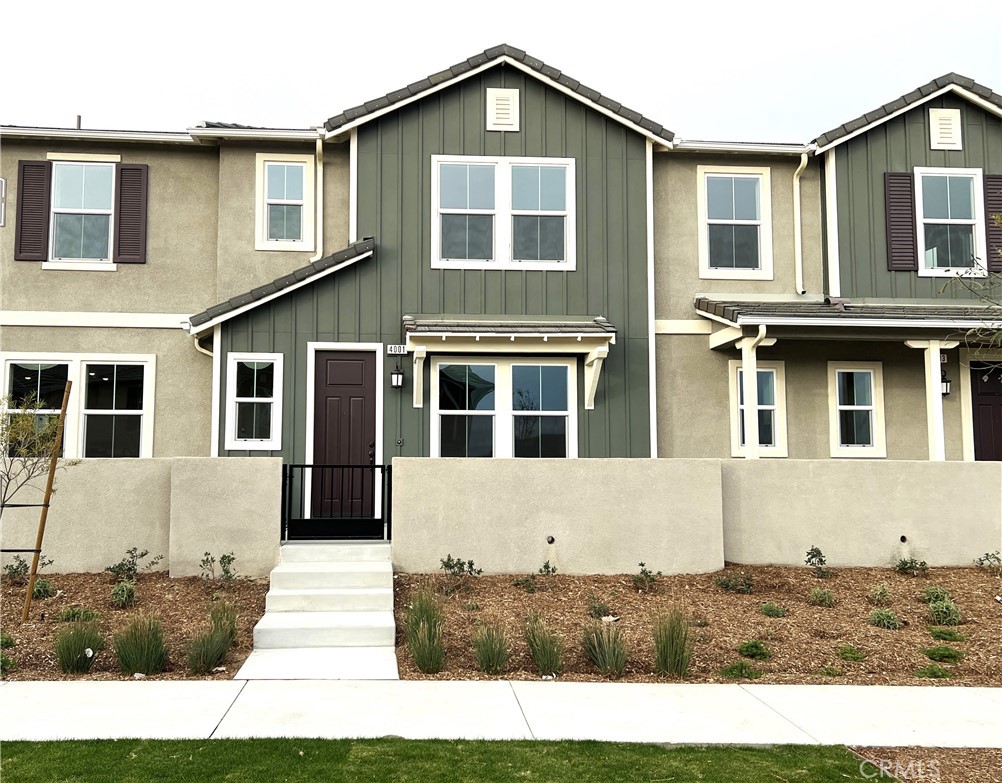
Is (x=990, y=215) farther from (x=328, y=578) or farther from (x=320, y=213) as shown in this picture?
(x=328, y=578)

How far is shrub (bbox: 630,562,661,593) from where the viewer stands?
10.4 m

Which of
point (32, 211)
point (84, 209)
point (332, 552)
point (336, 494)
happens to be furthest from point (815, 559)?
point (32, 211)

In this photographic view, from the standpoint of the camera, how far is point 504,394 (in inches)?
535

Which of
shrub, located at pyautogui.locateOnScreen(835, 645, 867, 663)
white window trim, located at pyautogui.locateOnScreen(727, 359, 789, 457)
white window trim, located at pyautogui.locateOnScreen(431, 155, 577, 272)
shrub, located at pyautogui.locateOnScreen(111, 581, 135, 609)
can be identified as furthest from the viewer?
white window trim, located at pyautogui.locateOnScreen(727, 359, 789, 457)

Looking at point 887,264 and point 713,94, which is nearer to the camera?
point 887,264

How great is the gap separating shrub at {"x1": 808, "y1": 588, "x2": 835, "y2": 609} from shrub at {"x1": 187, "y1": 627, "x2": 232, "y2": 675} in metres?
6.32

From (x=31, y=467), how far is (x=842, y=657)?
29.8 feet

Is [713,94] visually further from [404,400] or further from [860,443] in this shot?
[404,400]

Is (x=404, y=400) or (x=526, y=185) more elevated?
(x=526, y=185)

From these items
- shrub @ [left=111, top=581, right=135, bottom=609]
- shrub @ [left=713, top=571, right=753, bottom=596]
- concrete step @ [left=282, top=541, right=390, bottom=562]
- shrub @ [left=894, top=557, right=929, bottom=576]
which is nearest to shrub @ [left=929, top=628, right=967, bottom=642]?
shrub @ [left=713, top=571, right=753, bottom=596]

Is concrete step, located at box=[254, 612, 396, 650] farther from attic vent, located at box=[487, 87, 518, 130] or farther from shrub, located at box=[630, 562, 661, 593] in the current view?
attic vent, located at box=[487, 87, 518, 130]

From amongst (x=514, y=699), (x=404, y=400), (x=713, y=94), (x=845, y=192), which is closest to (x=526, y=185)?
(x=404, y=400)

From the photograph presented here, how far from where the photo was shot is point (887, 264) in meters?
14.5

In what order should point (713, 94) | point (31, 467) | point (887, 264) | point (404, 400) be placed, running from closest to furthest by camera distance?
point (31, 467), point (404, 400), point (887, 264), point (713, 94)
